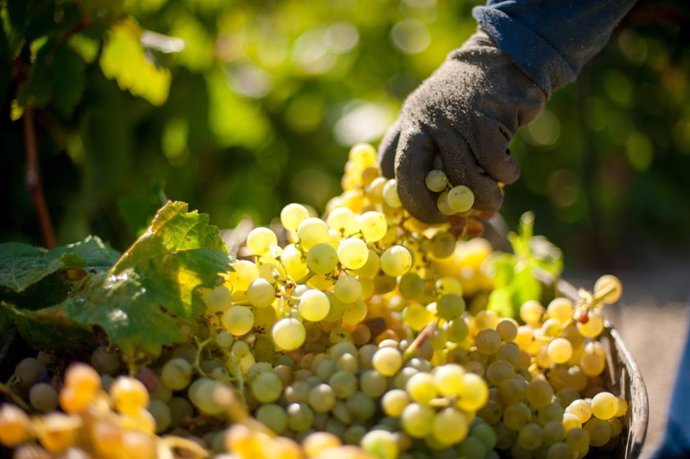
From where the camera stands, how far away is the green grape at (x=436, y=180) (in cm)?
105

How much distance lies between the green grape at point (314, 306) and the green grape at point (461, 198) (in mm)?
239

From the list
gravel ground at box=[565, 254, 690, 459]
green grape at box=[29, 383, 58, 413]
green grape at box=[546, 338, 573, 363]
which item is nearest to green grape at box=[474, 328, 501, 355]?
green grape at box=[546, 338, 573, 363]

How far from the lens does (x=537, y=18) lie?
1097 mm

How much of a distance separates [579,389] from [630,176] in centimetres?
208

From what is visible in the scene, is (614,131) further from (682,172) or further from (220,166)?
(220,166)

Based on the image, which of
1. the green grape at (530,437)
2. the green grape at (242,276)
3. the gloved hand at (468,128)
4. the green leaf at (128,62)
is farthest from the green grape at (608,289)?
the green leaf at (128,62)

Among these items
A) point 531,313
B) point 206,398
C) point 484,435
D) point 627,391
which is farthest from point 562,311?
point 206,398

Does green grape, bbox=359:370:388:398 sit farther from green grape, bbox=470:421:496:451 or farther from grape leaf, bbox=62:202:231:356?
grape leaf, bbox=62:202:231:356

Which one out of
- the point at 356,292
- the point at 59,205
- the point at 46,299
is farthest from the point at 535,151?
the point at 46,299

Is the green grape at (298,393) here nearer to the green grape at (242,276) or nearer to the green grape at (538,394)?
the green grape at (242,276)

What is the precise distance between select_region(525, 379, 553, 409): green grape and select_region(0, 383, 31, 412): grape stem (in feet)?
1.99

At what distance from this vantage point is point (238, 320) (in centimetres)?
91

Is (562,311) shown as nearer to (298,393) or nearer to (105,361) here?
(298,393)

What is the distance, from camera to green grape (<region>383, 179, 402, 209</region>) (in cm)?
112
